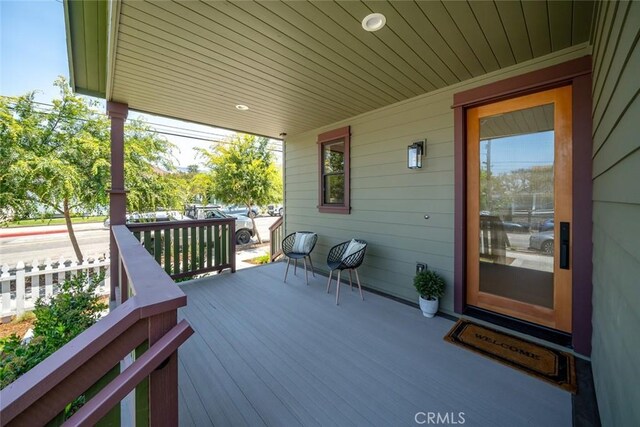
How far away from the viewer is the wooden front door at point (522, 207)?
228cm

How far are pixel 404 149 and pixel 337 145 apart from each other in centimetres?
→ 131

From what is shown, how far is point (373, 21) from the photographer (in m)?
1.86

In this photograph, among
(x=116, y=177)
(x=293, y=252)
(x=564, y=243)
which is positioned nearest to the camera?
(x=564, y=243)

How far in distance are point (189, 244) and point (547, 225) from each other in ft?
14.9

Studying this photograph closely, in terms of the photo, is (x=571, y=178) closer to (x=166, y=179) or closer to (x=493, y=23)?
(x=493, y=23)

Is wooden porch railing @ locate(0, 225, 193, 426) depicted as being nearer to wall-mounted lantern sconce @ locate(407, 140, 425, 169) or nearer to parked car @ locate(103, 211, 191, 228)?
wall-mounted lantern sconce @ locate(407, 140, 425, 169)

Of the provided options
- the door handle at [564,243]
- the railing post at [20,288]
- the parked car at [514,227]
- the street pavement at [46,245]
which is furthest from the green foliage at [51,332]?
the street pavement at [46,245]

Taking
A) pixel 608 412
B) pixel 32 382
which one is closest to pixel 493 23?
pixel 608 412

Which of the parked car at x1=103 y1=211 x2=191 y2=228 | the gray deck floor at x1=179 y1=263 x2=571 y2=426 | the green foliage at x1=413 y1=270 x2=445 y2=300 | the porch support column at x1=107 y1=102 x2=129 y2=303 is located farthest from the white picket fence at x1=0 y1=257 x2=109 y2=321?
the green foliage at x1=413 y1=270 x2=445 y2=300

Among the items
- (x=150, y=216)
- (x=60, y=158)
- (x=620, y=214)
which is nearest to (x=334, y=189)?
(x=620, y=214)

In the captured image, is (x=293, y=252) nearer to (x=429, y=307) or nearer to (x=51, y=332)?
(x=429, y=307)

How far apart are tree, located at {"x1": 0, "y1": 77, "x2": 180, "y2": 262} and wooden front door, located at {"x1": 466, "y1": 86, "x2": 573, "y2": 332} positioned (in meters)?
5.69

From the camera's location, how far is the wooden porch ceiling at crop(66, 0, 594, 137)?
69.2 inches

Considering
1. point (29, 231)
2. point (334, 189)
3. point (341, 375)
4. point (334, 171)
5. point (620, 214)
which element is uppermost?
point (334, 171)
